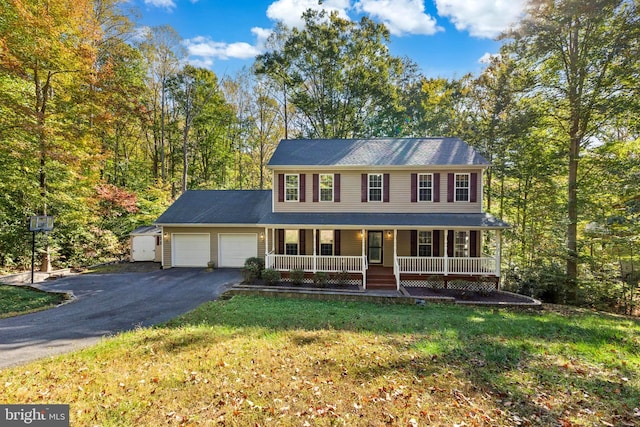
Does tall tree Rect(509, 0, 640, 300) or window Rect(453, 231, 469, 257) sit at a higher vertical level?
tall tree Rect(509, 0, 640, 300)

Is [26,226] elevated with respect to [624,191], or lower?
lower

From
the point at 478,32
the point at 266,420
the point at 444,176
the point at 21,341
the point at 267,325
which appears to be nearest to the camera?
the point at 266,420

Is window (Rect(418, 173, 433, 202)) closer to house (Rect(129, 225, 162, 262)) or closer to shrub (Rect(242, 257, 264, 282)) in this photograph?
shrub (Rect(242, 257, 264, 282))

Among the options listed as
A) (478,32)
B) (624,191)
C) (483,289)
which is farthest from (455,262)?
(478,32)

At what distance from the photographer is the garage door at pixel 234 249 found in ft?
52.2

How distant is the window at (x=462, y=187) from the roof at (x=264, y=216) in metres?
0.77

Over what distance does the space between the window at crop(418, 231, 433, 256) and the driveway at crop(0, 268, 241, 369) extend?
881cm

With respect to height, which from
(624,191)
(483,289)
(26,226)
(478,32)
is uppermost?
(478,32)

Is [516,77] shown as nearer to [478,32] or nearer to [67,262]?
[478,32]

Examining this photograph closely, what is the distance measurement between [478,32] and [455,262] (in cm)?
1272

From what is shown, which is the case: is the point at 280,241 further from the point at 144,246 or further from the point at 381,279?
the point at 144,246

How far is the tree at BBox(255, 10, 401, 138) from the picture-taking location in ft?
77.6

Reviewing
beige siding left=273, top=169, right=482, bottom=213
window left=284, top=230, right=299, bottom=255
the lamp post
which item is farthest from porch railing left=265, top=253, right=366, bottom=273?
the lamp post

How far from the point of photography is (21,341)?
627cm
